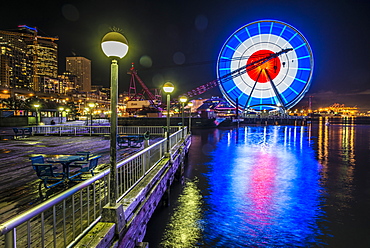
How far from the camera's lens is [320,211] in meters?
8.47

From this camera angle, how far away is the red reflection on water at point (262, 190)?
8.05 metres

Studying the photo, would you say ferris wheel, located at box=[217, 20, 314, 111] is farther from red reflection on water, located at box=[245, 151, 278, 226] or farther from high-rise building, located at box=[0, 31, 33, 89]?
high-rise building, located at box=[0, 31, 33, 89]

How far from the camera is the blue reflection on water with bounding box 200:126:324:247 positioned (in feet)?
22.0

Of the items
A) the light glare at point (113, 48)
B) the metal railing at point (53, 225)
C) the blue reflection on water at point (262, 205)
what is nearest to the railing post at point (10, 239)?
the metal railing at point (53, 225)

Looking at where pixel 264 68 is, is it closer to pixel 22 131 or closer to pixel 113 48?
pixel 22 131

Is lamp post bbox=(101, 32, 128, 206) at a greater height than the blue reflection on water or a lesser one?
greater

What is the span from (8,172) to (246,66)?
66139 mm

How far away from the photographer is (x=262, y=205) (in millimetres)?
8984

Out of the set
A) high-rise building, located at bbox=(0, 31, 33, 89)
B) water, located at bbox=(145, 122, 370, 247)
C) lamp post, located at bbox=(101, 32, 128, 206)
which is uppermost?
high-rise building, located at bbox=(0, 31, 33, 89)

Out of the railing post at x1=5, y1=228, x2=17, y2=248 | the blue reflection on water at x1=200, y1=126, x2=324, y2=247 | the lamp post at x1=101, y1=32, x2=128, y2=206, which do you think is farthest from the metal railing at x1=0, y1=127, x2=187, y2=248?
the blue reflection on water at x1=200, y1=126, x2=324, y2=247

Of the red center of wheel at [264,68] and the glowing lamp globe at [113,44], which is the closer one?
the glowing lamp globe at [113,44]

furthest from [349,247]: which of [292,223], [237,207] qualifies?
[237,207]

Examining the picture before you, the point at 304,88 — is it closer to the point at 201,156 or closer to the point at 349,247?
the point at 201,156

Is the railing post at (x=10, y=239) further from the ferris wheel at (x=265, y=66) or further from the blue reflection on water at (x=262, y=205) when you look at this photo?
the ferris wheel at (x=265, y=66)
